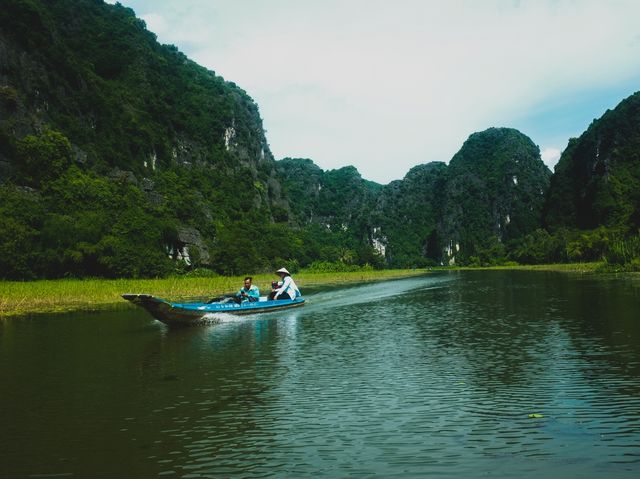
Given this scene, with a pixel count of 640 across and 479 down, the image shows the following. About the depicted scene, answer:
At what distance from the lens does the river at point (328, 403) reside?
5.47 metres

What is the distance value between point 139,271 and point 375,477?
37.7 meters

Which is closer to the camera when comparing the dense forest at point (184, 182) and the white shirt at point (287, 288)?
the white shirt at point (287, 288)

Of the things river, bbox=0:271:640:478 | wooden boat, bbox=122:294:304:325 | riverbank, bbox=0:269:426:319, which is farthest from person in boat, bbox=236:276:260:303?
riverbank, bbox=0:269:426:319

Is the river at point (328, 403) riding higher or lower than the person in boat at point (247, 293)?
lower

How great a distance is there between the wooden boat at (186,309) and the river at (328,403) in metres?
1.00

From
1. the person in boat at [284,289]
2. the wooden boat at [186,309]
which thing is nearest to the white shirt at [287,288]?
the person in boat at [284,289]

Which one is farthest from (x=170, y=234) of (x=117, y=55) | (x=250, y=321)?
(x=117, y=55)

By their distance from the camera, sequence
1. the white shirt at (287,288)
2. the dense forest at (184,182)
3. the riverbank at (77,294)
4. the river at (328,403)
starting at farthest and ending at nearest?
the dense forest at (184,182), the white shirt at (287,288), the riverbank at (77,294), the river at (328,403)

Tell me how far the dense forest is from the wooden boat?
20.2 meters

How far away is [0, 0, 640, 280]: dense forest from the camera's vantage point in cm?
4153

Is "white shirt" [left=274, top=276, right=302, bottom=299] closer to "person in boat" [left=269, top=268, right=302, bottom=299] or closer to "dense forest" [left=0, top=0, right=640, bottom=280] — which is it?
"person in boat" [left=269, top=268, right=302, bottom=299]

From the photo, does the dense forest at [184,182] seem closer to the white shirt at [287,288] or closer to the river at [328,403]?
the white shirt at [287,288]

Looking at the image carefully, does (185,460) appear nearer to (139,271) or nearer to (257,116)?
(139,271)

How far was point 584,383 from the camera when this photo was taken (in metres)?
8.23
